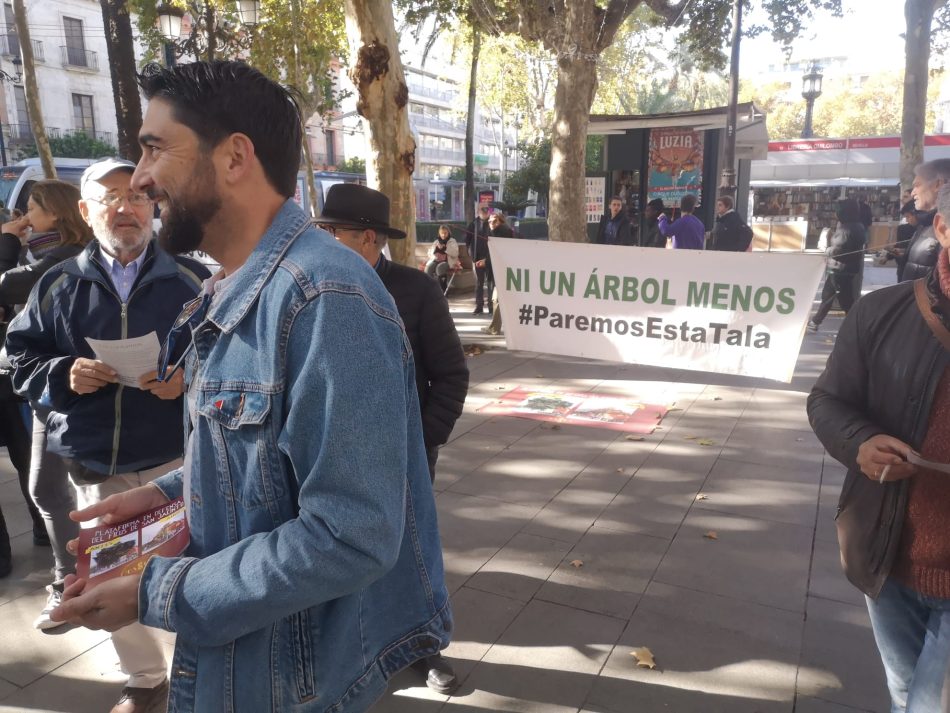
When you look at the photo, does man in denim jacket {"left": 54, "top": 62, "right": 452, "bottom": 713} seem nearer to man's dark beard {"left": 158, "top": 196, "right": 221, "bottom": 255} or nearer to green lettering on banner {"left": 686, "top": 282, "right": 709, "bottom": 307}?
man's dark beard {"left": 158, "top": 196, "right": 221, "bottom": 255}

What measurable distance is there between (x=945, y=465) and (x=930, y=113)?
76200 millimetres

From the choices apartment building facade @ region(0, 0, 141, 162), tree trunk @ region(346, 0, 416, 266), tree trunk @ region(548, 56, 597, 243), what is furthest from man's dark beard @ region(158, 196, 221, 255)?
apartment building facade @ region(0, 0, 141, 162)

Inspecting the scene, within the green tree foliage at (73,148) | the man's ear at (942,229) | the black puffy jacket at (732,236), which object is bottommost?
the black puffy jacket at (732,236)

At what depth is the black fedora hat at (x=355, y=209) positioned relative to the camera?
3.19 metres

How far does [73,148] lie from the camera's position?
34500 mm

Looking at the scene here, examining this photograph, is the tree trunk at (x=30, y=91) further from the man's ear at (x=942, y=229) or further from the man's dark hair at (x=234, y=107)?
the man's ear at (x=942, y=229)

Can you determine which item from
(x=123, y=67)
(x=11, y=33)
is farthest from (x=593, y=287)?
(x=11, y=33)

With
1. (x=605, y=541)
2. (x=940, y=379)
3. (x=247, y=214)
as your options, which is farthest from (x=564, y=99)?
(x=247, y=214)

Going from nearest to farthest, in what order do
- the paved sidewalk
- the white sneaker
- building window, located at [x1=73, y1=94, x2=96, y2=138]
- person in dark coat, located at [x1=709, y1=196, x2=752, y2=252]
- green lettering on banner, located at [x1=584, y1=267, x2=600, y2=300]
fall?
the paved sidewalk → the white sneaker → green lettering on banner, located at [x1=584, y1=267, x2=600, y2=300] → person in dark coat, located at [x1=709, y1=196, x2=752, y2=252] → building window, located at [x1=73, y1=94, x2=96, y2=138]

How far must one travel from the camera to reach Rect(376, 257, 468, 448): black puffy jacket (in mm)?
3219

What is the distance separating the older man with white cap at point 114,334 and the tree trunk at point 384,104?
4451 millimetres

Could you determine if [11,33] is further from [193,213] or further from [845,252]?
[193,213]

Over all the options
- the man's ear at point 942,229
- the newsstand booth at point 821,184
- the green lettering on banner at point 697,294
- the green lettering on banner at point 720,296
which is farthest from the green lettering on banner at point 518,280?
the newsstand booth at point 821,184

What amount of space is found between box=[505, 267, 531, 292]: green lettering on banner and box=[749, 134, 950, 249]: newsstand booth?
68.5 ft
